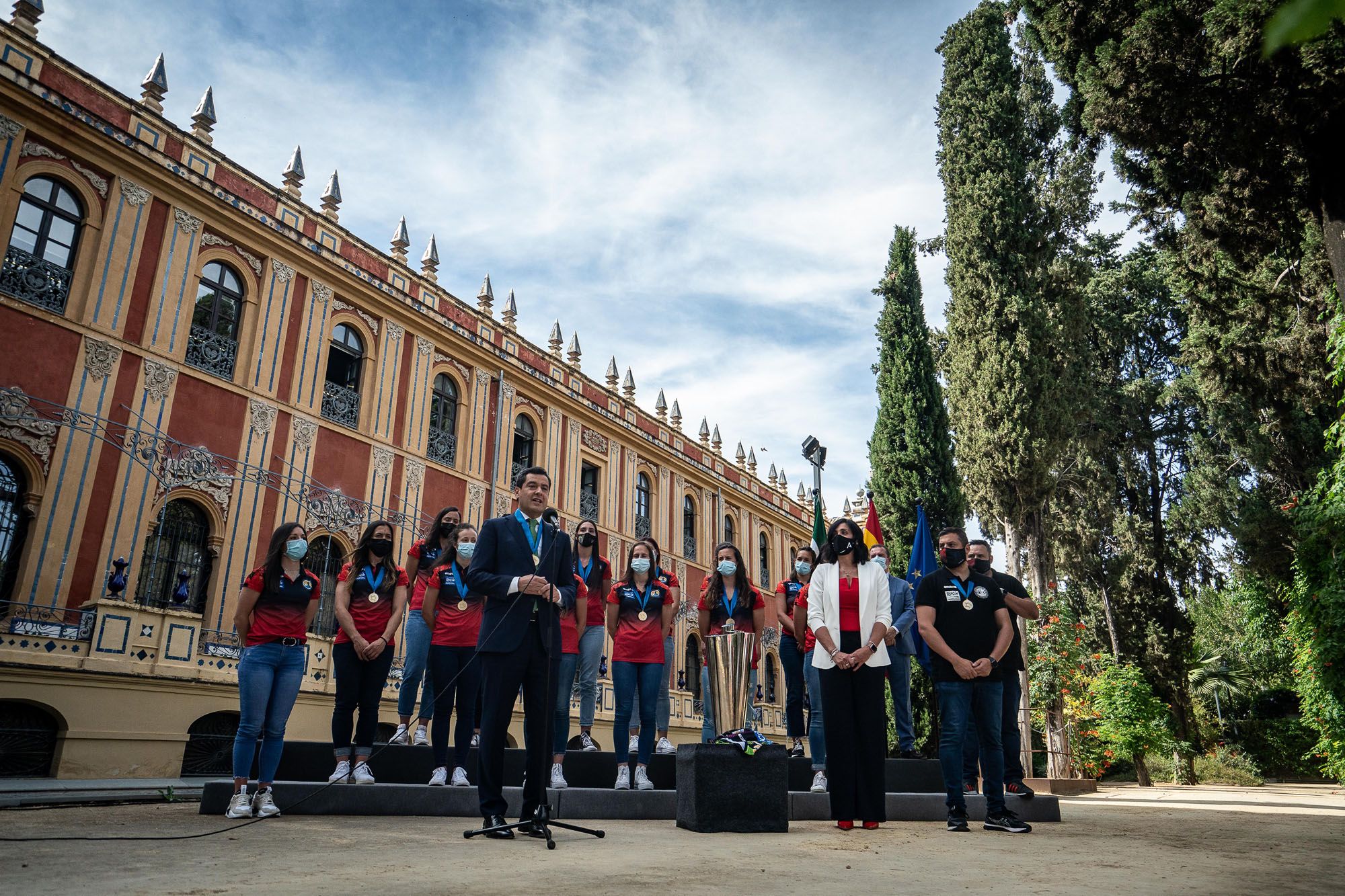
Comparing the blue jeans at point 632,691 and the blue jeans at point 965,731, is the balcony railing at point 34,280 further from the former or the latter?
the blue jeans at point 965,731

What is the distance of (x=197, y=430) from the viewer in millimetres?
13094

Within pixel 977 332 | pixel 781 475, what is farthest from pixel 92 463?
pixel 781 475

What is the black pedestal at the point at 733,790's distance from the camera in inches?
190

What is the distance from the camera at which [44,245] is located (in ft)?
39.2

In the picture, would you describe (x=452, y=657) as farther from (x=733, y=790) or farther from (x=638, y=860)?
(x=638, y=860)

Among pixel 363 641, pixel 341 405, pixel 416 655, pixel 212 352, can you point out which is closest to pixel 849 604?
pixel 363 641

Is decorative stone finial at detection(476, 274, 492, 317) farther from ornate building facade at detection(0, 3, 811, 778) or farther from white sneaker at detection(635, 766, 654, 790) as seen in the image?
white sneaker at detection(635, 766, 654, 790)

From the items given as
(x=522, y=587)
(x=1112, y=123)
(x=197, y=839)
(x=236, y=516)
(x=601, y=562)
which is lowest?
(x=197, y=839)

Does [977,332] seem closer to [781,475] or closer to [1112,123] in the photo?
[1112,123]

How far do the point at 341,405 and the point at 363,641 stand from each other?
36.4ft

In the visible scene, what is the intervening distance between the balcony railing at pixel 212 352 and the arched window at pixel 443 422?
13.7ft

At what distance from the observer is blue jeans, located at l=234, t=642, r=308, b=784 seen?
4871mm

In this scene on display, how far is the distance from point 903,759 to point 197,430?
1138 cm

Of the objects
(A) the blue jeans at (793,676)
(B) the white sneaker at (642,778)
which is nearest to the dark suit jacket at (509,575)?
(B) the white sneaker at (642,778)
